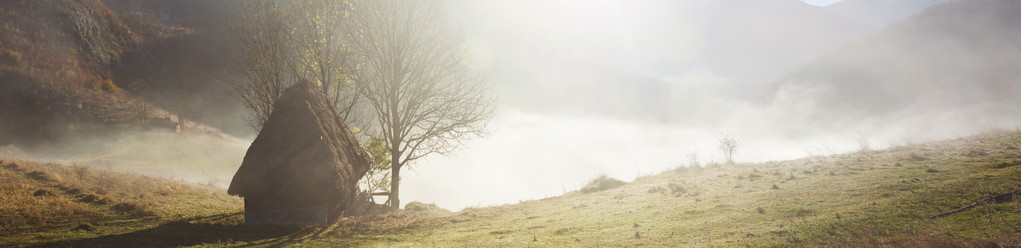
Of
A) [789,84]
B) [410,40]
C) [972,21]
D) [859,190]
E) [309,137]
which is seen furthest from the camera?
[789,84]

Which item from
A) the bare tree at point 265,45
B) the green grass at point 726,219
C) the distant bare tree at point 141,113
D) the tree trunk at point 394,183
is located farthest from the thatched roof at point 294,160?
the distant bare tree at point 141,113

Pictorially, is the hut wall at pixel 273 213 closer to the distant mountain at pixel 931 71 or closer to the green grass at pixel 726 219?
the green grass at pixel 726 219

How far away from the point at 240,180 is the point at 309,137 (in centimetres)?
198

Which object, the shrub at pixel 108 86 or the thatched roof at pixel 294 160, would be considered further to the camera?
the shrub at pixel 108 86

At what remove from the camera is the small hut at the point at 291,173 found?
9.89m

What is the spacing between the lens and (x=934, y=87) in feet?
219

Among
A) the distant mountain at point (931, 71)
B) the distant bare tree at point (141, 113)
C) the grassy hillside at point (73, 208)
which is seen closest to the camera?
the grassy hillside at point (73, 208)

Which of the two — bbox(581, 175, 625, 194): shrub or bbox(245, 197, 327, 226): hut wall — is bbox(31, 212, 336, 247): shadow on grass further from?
bbox(581, 175, 625, 194): shrub

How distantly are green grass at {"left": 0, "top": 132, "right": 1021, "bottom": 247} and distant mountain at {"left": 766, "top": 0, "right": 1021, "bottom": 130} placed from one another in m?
59.5

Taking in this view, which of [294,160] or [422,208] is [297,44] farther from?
[422,208]

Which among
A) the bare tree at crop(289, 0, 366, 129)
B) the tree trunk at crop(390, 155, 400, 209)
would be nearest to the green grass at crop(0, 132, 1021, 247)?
the tree trunk at crop(390, 155, 400, 209)

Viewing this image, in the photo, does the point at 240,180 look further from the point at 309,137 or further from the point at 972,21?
the point at 972,21


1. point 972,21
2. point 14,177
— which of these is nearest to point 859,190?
point 14,177

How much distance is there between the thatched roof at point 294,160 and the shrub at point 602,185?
12820mm
